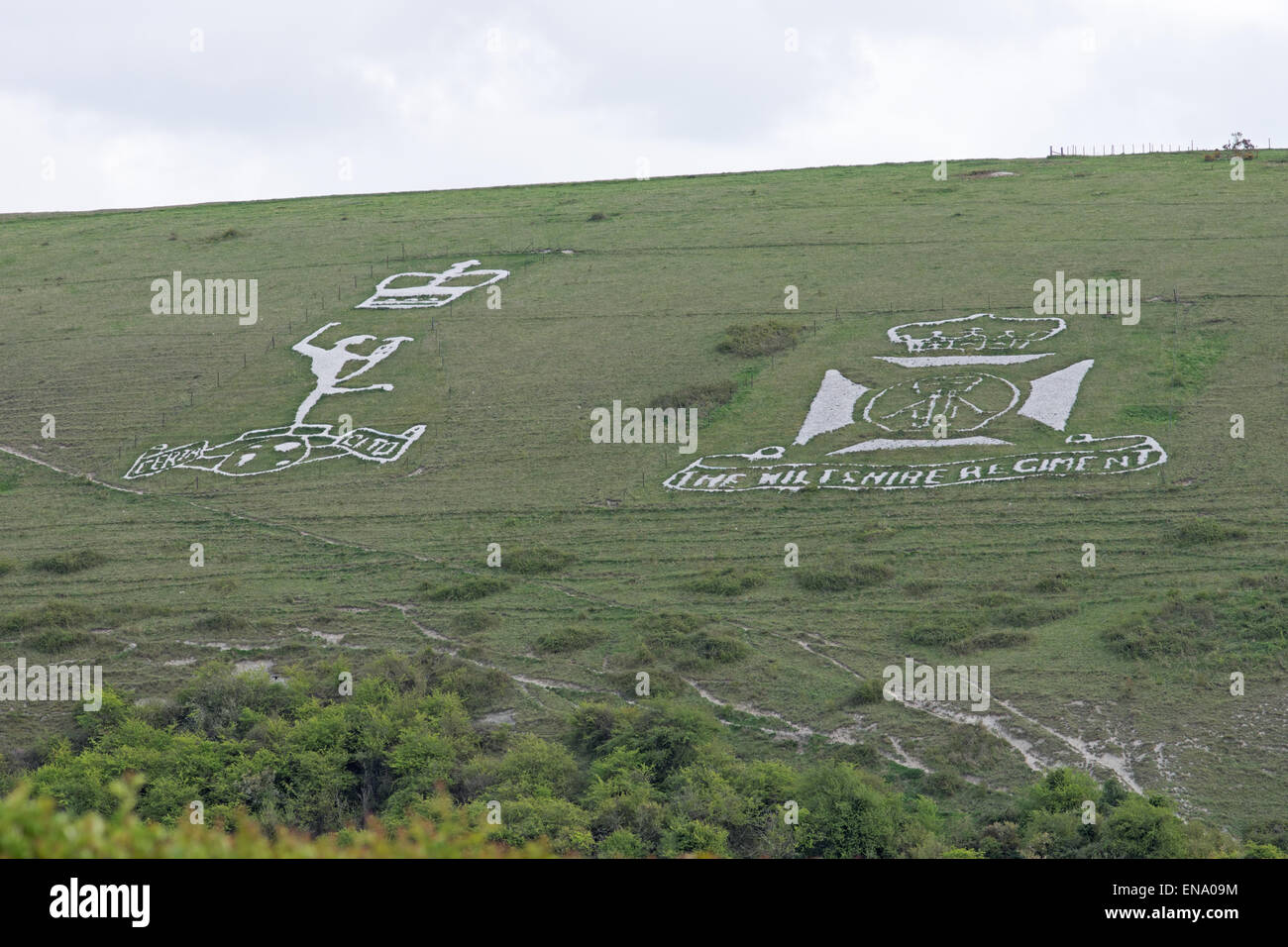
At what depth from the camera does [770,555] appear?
35469 millimetres

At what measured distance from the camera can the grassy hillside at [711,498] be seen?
89.5 ft

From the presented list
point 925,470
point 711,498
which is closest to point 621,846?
point 711,498

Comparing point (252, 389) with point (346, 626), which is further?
point (252, 389)

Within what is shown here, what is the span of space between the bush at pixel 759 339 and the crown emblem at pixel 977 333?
415 cm

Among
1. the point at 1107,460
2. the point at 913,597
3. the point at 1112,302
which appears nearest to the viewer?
the point at 913,597

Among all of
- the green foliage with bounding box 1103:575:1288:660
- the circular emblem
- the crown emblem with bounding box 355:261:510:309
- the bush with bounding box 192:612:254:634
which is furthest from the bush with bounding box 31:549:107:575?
the green foliage with bounding box 1103:575:1288:660

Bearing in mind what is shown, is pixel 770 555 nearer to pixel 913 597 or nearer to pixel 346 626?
pixel 913 597

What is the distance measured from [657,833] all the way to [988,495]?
20.0 metres

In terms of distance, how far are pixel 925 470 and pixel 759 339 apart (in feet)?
46.9

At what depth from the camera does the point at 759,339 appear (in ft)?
173

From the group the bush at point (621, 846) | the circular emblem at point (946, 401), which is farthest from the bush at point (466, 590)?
the circular emblem at point (946, 401)

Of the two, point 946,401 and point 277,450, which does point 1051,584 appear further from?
point 277,450

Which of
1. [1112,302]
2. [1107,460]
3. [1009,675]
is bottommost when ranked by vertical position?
[1009,675]
